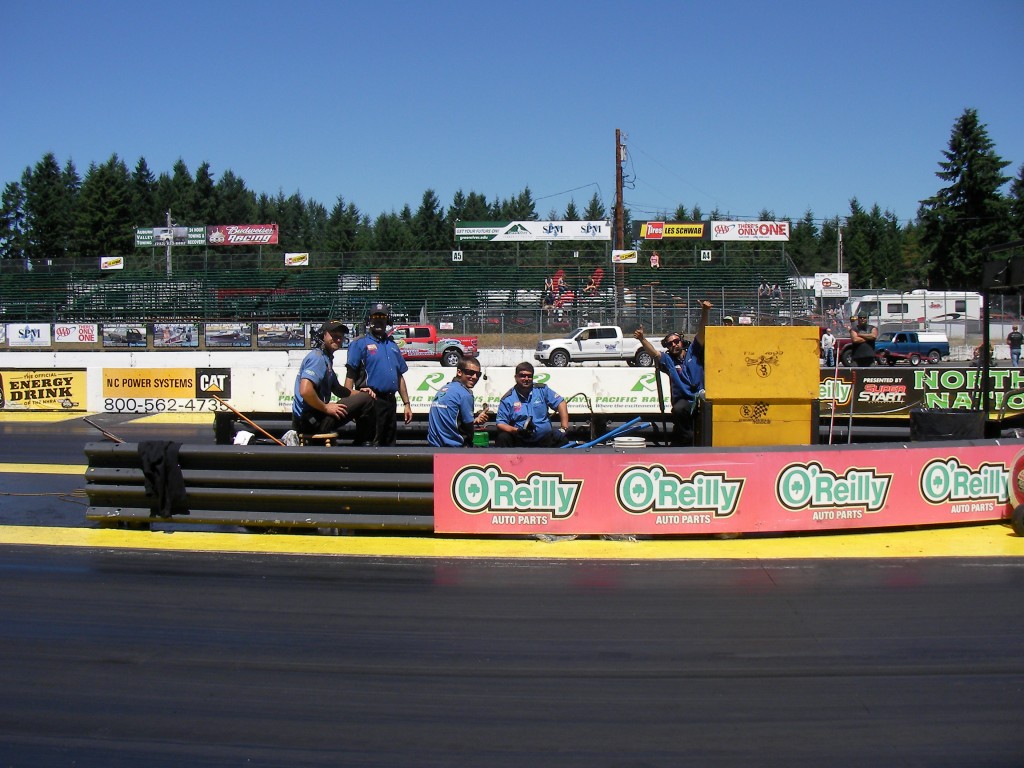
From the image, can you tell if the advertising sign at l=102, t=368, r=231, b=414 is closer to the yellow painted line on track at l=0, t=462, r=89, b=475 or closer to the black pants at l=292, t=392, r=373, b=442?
the yellow painted line on track at l=0, t=462, r=89, b=475

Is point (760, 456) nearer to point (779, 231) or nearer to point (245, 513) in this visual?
point (245, 513)

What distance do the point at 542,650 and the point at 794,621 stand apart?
1.64 meters

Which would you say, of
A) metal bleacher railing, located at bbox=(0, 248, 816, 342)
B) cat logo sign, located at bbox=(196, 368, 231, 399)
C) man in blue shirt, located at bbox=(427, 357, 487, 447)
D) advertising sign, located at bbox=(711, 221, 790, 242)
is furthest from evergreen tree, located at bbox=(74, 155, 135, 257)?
man in blue shirt, located at bbox=(427, 357, 487, 447)

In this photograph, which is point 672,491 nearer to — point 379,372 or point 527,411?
point 527,411

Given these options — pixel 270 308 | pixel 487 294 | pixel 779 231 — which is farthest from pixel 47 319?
pixel 779 231

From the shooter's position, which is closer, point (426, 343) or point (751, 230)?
point (426, 343)

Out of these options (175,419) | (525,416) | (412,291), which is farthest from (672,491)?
(412,291)

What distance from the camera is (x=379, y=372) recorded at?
9219 mm

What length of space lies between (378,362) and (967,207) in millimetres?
59145

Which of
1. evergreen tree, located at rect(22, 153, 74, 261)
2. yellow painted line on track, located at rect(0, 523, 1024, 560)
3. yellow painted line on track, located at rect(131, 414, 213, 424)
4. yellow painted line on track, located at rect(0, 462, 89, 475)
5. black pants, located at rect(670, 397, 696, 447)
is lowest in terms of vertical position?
yellow painted line on track, located at rect(0, 523, 1024, 560)

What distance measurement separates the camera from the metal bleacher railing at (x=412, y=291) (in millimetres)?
41656

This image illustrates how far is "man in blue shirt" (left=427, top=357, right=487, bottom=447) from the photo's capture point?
819 centimetres

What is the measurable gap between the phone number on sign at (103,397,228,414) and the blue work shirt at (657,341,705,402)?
12.4 meters

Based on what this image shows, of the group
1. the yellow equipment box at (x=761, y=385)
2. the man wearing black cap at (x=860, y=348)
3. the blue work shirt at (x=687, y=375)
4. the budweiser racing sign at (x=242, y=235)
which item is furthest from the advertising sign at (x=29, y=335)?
the yellow equipment box at (x=761, y=385)
